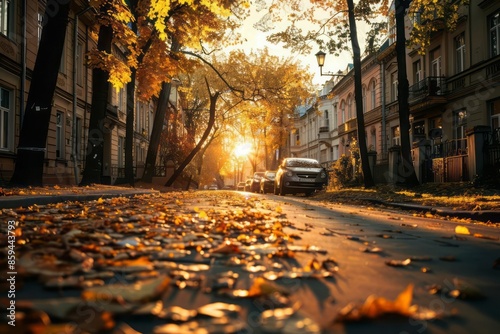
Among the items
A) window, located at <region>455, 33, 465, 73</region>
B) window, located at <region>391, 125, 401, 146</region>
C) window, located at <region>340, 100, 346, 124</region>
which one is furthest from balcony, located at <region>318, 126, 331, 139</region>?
window, located at <region>455, 33, 465, 73</region>

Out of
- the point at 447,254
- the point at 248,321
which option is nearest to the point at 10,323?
the point at 248,321

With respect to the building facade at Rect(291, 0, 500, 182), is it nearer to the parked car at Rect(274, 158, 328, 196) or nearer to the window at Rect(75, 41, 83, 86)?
the parked car at Rect(274, 158, 328, 196)

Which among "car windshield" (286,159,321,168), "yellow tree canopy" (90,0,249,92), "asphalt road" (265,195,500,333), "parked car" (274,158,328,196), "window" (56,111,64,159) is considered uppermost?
"yellow tree canopy" (90,0,249,92)

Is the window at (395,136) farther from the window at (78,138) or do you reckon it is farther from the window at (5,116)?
the window at (5,116)

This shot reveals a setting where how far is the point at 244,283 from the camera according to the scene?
240cm

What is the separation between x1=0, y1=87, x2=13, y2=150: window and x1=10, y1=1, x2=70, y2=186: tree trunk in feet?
17.2

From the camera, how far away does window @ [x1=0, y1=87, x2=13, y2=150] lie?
14.5 m

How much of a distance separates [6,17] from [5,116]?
11.1 ft

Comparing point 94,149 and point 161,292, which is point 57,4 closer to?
point 94,149

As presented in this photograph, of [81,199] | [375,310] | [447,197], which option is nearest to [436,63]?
[447,197]

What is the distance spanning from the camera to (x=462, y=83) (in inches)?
862

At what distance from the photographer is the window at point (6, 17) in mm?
14297

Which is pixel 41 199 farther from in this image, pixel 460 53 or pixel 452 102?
pixel 460 53

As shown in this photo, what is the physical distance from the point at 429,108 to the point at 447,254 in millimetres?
24212
